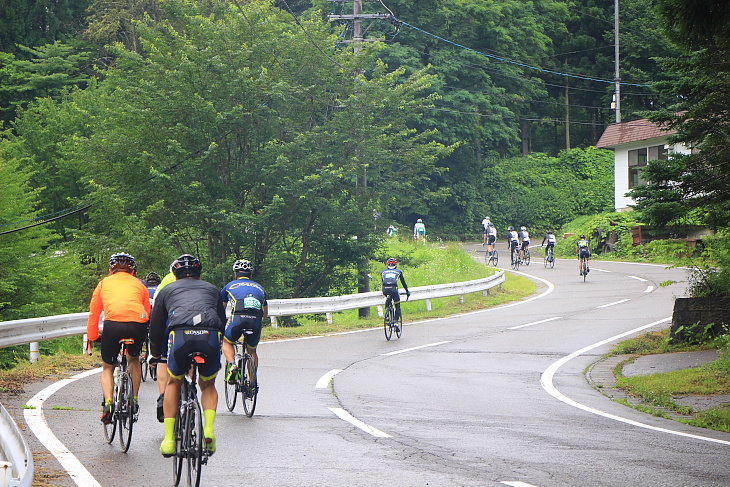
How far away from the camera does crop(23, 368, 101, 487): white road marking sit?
672 centimetres

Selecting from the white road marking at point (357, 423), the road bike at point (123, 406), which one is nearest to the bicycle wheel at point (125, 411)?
the road bike at point (123, 406)

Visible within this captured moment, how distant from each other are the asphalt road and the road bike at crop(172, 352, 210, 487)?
399 mm

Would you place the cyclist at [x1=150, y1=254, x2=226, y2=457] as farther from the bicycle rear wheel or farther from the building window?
the building window

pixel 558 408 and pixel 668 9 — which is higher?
pixel 668 9

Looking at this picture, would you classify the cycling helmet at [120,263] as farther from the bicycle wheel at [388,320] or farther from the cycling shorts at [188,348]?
the bicycle wheel at [388,320]

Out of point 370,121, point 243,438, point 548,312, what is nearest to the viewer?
point 243,438

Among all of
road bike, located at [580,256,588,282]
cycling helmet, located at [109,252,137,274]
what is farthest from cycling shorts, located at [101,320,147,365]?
road bike, located at [580,256,588,282]

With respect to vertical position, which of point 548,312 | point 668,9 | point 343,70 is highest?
point 343,70

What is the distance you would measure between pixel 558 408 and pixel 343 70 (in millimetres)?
18723

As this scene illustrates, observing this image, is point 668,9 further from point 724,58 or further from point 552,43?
point 552,43

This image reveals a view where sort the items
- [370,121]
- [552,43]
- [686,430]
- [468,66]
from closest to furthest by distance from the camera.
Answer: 1. [686,430]
2. [370,121]
3. [468,66]
4. [552,43]

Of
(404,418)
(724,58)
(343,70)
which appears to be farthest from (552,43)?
(404,418)

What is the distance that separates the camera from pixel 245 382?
9883 millimetres

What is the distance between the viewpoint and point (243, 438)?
27.8 ft
